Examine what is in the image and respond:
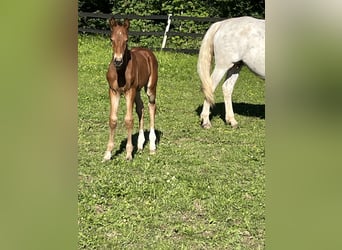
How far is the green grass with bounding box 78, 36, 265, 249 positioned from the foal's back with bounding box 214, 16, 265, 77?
39 centimetres

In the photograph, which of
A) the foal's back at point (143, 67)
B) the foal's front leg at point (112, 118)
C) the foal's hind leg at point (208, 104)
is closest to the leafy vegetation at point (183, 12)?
the foal's back at point (143, 67)

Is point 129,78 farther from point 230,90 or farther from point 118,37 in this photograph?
point 230,90

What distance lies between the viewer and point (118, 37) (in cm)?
180

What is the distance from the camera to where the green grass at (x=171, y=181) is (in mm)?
1658

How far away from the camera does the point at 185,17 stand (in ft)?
15.4

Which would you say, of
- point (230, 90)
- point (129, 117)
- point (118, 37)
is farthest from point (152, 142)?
point (230, 90)

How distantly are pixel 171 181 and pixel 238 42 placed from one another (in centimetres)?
178

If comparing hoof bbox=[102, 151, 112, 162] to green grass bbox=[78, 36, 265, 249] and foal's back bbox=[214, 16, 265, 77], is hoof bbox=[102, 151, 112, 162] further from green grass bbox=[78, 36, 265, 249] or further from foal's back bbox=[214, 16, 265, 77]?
foal's back bbox=[214, 16, 265, 77]

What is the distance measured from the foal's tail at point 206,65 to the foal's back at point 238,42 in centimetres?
5

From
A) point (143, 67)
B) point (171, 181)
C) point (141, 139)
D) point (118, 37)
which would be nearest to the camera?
point (118, 37)
